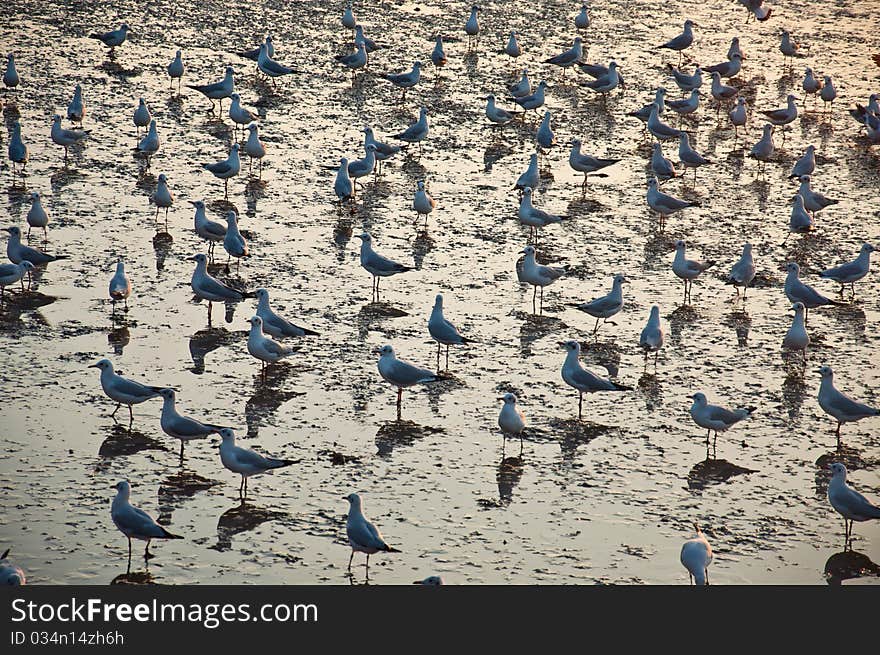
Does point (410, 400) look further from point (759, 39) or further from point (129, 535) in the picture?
point (759, 39)

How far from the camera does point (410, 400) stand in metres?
15.9

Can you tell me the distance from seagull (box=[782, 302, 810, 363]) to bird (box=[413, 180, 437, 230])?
6.58 metres

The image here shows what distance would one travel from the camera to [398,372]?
15.6 metres

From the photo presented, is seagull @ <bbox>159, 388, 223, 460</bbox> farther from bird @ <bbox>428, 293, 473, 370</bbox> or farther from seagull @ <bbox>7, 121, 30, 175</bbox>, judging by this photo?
seagull @ <bbox>7, 121, 30, 175</bbox>

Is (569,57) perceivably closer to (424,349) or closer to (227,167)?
(227,167)

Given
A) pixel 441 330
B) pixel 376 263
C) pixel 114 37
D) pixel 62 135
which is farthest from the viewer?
pixel 114 37

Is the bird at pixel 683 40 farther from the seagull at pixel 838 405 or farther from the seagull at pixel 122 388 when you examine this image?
the seagull at pixel 122 388

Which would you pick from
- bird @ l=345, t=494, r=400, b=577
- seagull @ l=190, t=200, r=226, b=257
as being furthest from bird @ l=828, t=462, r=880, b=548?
seagull @ l=190, t=200, r=226, b=257

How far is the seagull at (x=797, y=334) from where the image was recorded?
675 inches

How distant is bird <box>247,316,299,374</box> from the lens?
1611cm

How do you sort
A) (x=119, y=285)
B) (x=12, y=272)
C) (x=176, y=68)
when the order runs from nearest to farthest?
(x=119, y=285)
(x=12, y=272)
(x=176, y=68)

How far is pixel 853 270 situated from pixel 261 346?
Result: 892 cm

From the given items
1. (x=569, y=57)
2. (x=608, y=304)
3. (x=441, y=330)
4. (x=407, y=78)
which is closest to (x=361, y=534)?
(x=441, y=330)

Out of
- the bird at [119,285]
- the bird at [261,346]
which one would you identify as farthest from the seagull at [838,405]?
the bird at [119,285]
